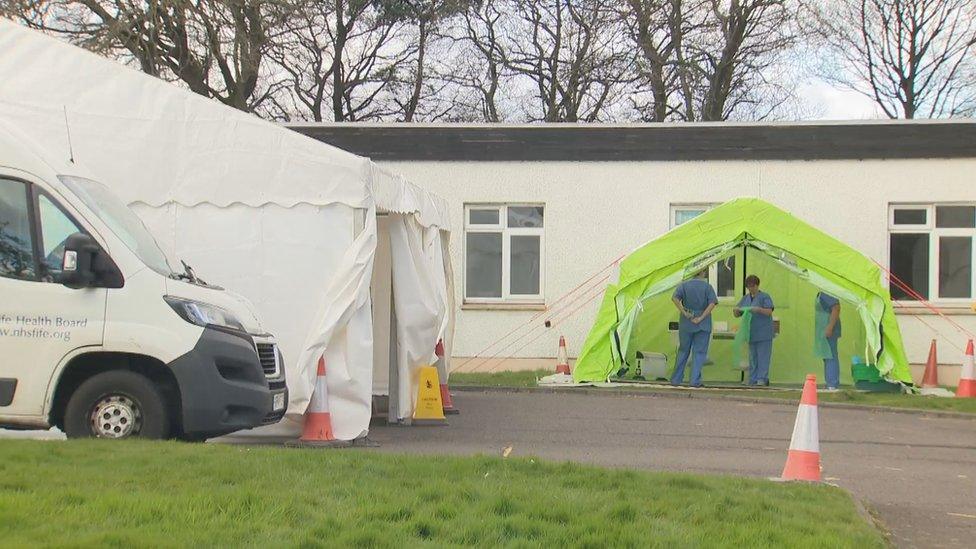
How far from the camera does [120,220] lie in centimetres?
961

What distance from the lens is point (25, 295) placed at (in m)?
8.91

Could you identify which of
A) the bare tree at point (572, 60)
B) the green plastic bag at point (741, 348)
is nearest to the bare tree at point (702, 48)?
the bare tree at point (572, 60)

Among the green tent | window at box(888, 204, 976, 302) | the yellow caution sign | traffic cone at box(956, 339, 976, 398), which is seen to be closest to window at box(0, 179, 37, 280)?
the yellow caution sign

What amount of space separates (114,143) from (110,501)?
6023 mm

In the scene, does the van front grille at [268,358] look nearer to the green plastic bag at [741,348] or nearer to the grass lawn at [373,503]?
the grass lawn at [373,503]

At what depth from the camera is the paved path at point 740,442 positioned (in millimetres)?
9258

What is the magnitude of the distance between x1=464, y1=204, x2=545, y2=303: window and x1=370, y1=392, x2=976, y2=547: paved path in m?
4.53

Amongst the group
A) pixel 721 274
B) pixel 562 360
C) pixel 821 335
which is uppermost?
pixel 721 274

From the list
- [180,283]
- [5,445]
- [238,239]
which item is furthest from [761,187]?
[5,445]

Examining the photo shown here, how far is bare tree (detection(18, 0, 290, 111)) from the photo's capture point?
27.2 metres

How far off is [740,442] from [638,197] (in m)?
9.09

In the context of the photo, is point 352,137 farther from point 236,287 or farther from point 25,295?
point 25,295

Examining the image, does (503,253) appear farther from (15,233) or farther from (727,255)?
(15,233)

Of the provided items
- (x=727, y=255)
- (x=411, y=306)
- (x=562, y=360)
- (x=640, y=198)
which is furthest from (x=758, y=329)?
(x=411, y=306)
